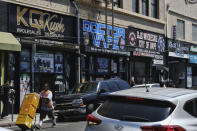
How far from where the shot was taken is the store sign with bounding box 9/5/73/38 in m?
17.2

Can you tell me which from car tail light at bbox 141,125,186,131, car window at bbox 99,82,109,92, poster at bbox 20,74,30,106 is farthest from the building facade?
car tail light at bbox 141,125,186,131

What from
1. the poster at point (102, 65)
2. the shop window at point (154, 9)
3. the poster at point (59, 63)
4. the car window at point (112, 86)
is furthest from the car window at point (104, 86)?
the shop window at point (154, 9)

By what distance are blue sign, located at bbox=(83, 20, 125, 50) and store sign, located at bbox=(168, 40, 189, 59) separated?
8077mm

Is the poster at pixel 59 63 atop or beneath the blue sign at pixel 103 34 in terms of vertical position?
beneath

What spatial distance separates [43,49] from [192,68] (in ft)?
73.0

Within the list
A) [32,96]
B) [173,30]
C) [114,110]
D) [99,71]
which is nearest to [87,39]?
[99,71]

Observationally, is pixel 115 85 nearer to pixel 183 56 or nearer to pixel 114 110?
pixel 114 110

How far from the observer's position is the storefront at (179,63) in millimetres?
32125

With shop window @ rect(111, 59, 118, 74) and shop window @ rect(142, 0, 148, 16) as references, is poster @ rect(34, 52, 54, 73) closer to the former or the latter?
shop window @ rect(111, 59, 118, 74)

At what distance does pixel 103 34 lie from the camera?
2345 cm

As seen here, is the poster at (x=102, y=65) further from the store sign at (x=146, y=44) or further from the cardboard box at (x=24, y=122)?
the cardboard box at (x=24, y=122)

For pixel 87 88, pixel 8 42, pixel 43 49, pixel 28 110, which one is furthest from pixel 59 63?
pixel 28 110

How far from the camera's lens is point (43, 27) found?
62.1 feet

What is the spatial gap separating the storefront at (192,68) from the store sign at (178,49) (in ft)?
3.71
